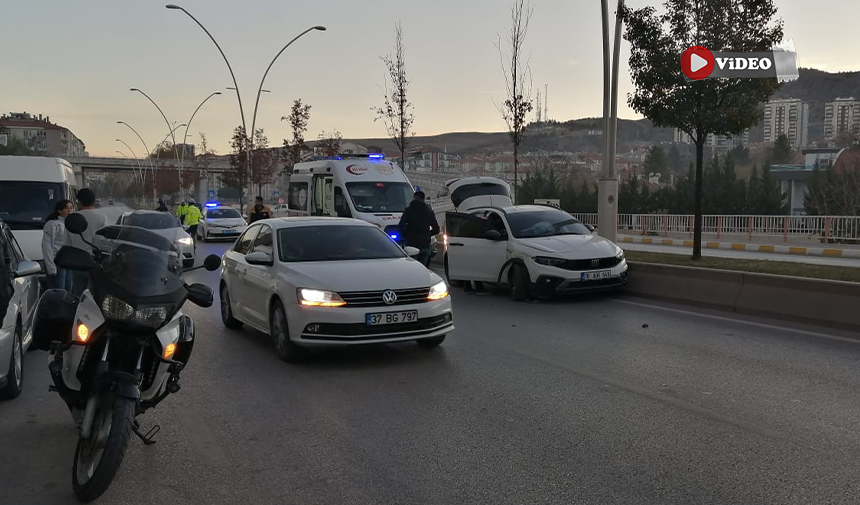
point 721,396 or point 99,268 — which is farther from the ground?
point 99,268

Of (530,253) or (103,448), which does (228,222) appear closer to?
(530,253)

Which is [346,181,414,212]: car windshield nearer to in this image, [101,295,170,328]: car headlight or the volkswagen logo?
the volkswagen logo

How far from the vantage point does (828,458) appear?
4.85 meters

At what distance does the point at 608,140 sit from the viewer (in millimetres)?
18000

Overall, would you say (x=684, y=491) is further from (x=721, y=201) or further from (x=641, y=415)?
(x=721, y=201)

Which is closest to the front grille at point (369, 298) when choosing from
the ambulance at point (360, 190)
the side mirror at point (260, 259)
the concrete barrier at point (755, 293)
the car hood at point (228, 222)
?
the side mirror at point (260, 259)

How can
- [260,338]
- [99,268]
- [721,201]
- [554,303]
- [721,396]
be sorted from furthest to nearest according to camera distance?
[721,201] → [554,303] → [260,338] → [721,396] → [99,268]

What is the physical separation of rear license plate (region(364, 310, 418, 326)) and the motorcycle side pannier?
A: 3167 mm

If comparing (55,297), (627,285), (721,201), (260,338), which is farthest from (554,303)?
(721,201)

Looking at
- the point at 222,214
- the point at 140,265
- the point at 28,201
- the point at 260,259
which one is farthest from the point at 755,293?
the point at 222,214

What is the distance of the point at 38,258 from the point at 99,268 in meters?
10.4

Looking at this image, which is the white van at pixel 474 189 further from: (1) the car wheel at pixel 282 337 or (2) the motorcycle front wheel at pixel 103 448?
(2) the motorcycle front wheel at pixel 103 448

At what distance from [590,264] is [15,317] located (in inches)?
336

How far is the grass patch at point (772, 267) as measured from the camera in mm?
12394
